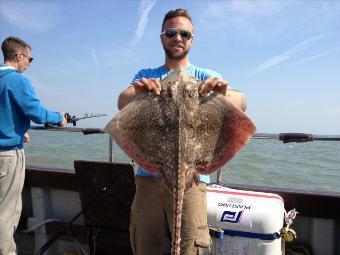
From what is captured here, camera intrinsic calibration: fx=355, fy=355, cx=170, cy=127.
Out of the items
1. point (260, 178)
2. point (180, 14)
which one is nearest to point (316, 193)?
point (180, 14)

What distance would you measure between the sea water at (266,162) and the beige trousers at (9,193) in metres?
4.34

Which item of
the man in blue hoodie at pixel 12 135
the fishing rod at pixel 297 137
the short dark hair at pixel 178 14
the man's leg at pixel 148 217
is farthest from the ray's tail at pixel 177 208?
the man in blue hoodie at pixel 12 135

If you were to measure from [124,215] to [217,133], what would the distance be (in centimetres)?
241

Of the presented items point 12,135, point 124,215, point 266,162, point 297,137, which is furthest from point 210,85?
point 266,162

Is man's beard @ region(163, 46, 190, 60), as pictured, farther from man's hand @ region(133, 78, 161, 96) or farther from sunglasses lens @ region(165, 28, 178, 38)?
man's hand @ region(133, 78, 161, 96)

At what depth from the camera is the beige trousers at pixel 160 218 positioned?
2777 millimetres

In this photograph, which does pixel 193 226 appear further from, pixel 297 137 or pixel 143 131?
pixel 297 137

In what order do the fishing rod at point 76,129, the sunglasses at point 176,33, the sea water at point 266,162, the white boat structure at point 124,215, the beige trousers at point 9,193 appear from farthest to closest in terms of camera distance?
the sea water at point 266,162 < the fishing rod at point 76,129 < the beige trousers at point 9,193 < the white boat structure at point 124,215 < the sunglasses at point 176,33

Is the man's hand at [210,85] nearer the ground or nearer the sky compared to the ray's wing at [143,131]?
nearer the sky

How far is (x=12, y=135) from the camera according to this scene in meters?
4.09

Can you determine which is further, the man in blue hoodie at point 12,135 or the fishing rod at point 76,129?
the fishing rod at point 76,129

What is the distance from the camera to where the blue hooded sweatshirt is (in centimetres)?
405

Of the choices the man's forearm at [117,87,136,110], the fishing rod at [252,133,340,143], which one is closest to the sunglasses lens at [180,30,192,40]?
the man's forearm at [117,87,136,110]

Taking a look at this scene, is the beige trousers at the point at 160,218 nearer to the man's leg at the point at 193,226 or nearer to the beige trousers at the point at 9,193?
the man's leg at the point at 193,226
